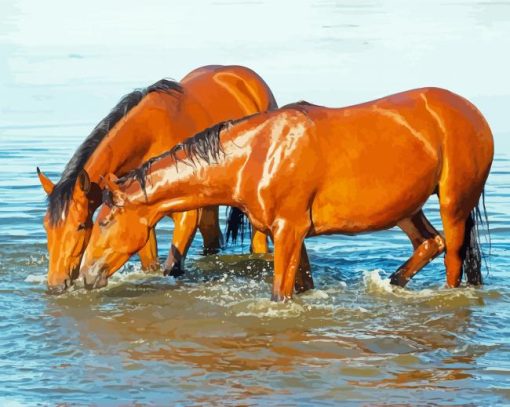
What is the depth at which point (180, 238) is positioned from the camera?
368 inches

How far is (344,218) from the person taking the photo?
807 cm

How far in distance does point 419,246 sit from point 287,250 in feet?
4.98

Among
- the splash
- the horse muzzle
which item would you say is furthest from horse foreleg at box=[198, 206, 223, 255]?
the horse muzzle

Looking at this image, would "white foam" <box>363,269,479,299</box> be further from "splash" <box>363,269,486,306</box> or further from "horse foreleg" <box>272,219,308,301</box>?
"horse foreleg" <box>272,219,308,301</box>

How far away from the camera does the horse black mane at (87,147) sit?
8438 millimetres

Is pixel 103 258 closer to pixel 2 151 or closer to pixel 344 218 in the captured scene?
pixel 344 218

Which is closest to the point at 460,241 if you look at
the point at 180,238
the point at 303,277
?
the point at 303,277

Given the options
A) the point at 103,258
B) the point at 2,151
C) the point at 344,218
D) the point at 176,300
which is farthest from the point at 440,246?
the point at 2,151

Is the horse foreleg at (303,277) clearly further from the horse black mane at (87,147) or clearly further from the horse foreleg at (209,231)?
the horse foreleg at (209,231)

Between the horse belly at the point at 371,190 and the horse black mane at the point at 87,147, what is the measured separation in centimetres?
186

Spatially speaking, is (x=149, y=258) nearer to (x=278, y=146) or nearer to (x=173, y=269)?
(x=173, y=269)

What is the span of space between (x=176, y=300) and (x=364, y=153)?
6.01ft

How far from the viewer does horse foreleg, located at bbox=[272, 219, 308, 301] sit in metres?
7.86

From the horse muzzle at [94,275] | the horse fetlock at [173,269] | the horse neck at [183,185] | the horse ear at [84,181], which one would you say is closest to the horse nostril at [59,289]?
the horse muzzle at [94,275]
